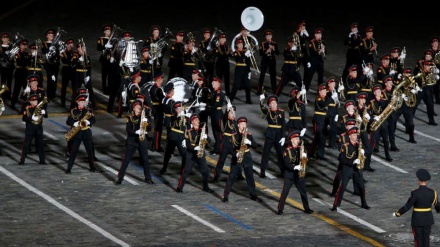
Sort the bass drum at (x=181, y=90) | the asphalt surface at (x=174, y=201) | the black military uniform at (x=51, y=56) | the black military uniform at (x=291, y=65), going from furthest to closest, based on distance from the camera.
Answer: the black military uniform at (x=291, y=65), the black military uniform at (x=51, y=56), the bass drum at (x=181, y=90), the asphalt surface at (x=174, y=201)

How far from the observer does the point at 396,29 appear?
51688 mm

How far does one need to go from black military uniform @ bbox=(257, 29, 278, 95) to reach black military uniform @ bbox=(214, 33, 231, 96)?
0.97m

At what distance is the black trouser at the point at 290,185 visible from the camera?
1190 inches

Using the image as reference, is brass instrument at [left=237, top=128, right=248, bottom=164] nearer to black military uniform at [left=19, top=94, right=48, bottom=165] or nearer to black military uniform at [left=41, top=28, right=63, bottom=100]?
black military uniform at [left=19, top=94, right=48, bottom=165]

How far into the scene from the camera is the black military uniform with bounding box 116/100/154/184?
32.4 metres

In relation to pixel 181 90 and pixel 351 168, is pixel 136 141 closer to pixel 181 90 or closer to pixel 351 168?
pixel 181 90

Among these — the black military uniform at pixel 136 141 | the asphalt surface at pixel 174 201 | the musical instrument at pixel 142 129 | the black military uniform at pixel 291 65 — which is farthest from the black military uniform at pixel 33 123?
the black military uniform at pixel 291 65

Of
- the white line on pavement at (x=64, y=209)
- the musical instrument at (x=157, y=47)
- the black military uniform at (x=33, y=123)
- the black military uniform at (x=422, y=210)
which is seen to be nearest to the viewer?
the black military uniform at (x=422, y=210)

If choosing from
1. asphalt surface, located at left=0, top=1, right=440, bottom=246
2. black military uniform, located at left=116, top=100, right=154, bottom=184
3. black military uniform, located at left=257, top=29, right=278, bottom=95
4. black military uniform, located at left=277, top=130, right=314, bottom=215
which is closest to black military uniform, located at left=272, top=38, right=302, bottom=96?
black military uniform, located at left=257, top=29, right=278, bottom=95

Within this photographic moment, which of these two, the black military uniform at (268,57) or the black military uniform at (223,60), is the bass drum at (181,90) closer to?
the black military uniform at (223,60)

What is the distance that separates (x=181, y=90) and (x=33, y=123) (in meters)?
4.05

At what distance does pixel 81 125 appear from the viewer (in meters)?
33.2

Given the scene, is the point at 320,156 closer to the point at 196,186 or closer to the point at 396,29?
the point at 196,186

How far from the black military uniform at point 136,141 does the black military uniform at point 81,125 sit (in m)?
1.13
